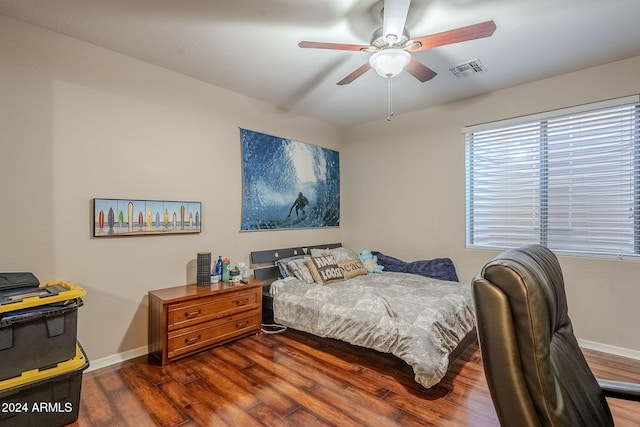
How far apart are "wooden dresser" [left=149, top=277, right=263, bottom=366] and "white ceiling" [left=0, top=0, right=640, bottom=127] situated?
212cm

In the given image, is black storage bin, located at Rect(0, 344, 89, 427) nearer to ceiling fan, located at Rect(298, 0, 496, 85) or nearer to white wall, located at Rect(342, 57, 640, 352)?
ceiling fan, located at Rect(298, 0, 496, 85)

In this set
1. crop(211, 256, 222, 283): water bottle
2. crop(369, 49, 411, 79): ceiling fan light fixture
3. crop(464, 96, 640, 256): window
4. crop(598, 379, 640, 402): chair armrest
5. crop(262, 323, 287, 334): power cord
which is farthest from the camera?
crop(262, 323, 287, 334): power cord

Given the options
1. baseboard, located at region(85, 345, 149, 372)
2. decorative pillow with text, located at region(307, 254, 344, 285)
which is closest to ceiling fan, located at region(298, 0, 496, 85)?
decorative pillow with text, located at region(307, 254, 344, 285)

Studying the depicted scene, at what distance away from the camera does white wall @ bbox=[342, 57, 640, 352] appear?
2809 mm

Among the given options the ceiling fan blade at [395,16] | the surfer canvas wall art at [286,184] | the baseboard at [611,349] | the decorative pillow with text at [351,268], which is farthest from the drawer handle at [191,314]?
the baseboard at [611,349]

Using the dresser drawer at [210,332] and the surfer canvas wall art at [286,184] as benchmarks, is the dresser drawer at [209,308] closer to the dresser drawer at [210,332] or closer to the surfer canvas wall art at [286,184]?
the dresser drawer at [210,332]

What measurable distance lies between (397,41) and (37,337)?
2.89 meters

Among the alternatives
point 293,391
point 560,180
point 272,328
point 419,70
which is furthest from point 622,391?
point 272,328

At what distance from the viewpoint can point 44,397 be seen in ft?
5.93

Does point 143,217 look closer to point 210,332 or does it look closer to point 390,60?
point 210,332

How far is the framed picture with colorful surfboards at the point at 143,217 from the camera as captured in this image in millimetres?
2539

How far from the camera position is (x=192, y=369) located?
8.16ft

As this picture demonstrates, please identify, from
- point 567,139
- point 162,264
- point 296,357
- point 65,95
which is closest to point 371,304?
point 296,357

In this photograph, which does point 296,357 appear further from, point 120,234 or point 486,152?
point 486,152
